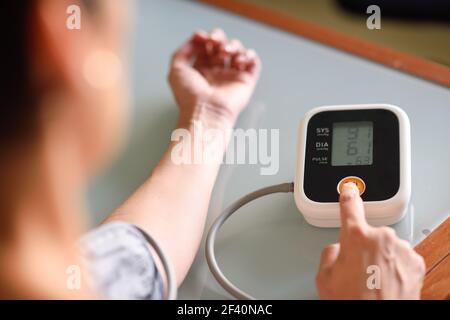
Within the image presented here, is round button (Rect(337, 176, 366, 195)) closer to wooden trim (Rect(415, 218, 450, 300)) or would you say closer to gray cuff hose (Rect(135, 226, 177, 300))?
wooden trim (Rect(415, 218, 450, 300))

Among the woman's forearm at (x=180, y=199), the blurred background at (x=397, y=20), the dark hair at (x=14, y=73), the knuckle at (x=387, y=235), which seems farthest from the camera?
the blurred background at (x=397, y=20)

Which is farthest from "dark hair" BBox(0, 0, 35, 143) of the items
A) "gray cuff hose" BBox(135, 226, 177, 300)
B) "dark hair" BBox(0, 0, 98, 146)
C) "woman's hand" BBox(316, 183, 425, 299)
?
"woman's hand" BBox(316, 183, 425, 299)

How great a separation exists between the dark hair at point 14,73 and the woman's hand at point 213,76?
1.29 feet

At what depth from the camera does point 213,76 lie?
101cm

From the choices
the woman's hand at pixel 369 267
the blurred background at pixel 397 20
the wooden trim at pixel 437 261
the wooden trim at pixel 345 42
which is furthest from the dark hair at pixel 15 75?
the blurred background at pixel 397 20

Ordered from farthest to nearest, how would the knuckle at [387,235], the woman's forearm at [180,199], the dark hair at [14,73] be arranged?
the woman's forearm at [180,199], the knuckle at [387,235], the dark hair at [14,73]

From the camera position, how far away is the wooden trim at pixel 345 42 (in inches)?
36.3

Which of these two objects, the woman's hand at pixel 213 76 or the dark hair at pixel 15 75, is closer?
the dark hair at pixel 15 75

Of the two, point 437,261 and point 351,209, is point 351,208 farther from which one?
point 437,261

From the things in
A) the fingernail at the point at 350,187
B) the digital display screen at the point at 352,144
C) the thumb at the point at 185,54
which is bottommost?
the fingernail at the point at 350,187

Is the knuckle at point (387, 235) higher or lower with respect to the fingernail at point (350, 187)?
lower

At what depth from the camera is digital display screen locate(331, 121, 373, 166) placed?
0.76 meters

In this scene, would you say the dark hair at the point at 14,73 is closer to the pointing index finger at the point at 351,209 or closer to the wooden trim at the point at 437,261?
the pointing index finger at the point at 351,209
